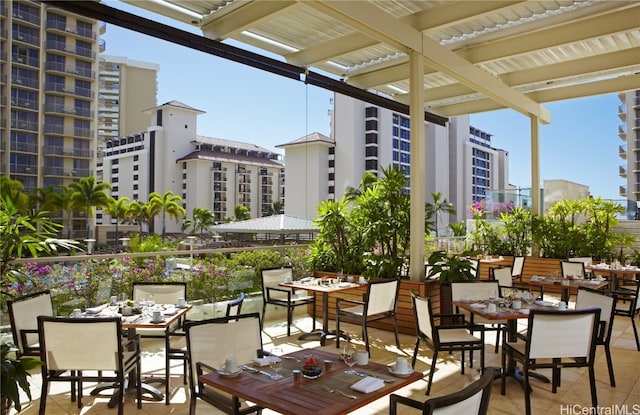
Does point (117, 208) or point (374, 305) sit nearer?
point (374, 305)

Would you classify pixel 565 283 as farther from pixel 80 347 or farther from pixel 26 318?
pixel 26 318

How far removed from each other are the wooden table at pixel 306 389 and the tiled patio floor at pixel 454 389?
4.16 feet

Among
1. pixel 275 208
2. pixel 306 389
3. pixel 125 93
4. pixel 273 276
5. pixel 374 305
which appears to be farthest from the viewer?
pixel 275 208

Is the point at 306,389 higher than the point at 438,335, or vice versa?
the point at 306,389

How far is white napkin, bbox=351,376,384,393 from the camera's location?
7.79ft

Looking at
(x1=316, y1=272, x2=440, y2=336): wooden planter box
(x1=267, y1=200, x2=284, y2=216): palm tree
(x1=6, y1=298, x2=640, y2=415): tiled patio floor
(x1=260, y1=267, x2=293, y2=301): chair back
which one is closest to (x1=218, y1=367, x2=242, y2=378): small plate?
(x1=6, y1=298, x2=640, y2=415): tiled patio floor

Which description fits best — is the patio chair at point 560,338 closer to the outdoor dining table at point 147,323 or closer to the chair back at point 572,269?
the outdoor dining table at point 147,323

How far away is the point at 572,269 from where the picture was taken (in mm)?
7250

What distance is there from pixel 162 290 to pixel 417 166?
354cm

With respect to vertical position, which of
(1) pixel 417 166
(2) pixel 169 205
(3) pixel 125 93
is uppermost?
(3) pixel 125 93

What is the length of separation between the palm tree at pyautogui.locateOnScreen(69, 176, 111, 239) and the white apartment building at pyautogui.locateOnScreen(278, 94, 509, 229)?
13.0 ft

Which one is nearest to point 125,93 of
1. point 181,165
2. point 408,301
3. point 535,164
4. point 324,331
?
point 181,165

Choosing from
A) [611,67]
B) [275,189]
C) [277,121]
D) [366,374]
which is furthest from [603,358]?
[275,189]

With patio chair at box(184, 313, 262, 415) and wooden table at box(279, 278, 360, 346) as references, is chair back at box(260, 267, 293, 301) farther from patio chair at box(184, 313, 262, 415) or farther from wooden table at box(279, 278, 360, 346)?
patio chair at box(184, 313, 262, 415)
